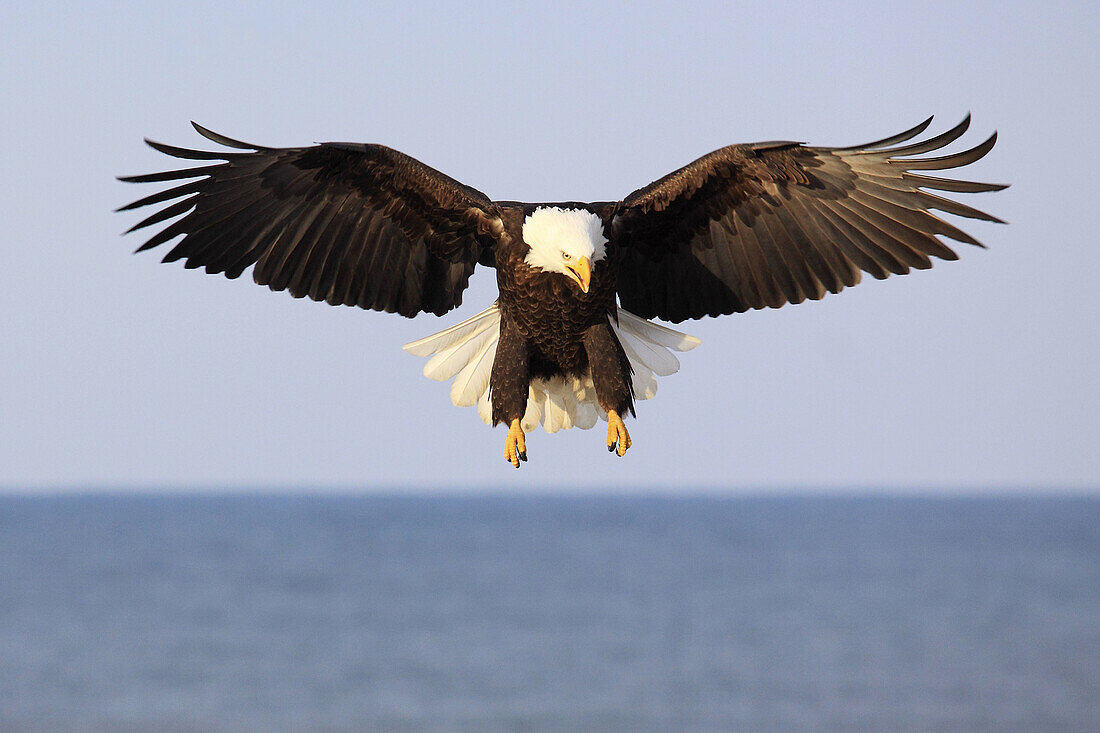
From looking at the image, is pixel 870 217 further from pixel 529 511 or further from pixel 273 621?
pixel 529 511

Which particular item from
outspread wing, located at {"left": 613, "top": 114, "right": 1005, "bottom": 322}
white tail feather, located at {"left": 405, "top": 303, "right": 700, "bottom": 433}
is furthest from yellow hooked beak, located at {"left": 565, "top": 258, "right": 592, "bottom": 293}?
white tail feather, located at {"left": 405, "top": 303, "right": 700, "bottom": 433}

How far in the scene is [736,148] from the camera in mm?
6070

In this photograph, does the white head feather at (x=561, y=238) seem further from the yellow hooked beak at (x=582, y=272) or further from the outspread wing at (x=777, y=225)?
the outspread wing at (x=777, y=225)

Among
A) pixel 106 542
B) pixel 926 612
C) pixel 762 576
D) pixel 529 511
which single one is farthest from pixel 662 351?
pixel 529 511

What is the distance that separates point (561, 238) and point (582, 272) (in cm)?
17

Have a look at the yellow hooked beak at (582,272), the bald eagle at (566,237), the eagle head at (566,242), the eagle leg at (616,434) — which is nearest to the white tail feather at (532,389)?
the bald eagle at (566,237)

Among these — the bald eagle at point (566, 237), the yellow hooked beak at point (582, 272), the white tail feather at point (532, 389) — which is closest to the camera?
the yellow hooked beak at point (582, 272)

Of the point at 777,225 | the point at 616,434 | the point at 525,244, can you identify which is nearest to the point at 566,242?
the point at 525,244

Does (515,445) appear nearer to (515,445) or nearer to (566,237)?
(515,445)

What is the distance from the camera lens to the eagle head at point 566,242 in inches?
229

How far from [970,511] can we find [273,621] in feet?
300

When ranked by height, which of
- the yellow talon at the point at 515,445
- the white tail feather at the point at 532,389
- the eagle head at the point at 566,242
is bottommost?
the yellow talon at the point at 515,445

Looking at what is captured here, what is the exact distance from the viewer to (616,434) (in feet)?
20.2

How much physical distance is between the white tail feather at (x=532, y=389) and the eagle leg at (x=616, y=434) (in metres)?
0.65
